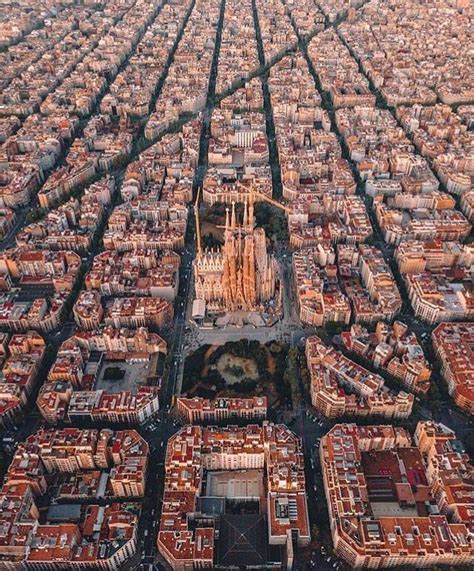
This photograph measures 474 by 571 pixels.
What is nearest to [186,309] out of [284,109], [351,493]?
[351,493]

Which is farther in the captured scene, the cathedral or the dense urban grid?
the cathedral

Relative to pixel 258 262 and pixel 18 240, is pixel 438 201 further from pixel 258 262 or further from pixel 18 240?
pixel 18 240

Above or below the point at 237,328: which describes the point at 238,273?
above

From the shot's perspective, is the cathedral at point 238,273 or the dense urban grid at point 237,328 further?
the cathedral at point 238,273

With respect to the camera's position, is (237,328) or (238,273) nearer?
(238,273)
